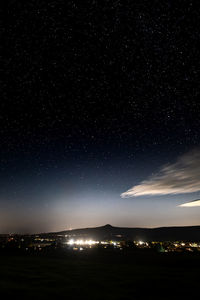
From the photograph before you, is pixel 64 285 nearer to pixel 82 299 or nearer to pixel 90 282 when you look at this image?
pixel 90 282

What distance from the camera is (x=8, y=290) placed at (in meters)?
8.84

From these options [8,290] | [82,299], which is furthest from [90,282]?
[8,290]

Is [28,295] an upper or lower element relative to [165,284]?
upper

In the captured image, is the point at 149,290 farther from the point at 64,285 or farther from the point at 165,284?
the point at 64,285

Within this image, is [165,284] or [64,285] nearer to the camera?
[64,285]

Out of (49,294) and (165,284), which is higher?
(49,294)

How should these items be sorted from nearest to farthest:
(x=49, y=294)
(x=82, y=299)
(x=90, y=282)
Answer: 1. (x=82, y=299)
2. (x=49, y=294)
3. (x=90, y=282)

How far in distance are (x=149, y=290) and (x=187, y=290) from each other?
1.84 m

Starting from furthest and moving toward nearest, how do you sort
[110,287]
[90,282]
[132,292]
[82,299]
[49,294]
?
1. [90,282]
2. [110,287]
3. [132,292]
4. [49,294]
5. [82,299]

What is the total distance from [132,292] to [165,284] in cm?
311

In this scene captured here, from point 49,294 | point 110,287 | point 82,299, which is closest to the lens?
point 82,299

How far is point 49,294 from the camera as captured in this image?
8695 mm

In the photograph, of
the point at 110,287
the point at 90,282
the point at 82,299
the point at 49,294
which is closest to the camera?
the point at 82,299

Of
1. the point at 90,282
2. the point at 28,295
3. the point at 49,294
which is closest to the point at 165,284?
the point at 90,282
